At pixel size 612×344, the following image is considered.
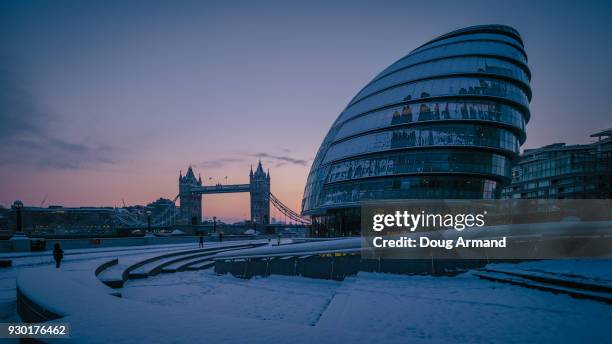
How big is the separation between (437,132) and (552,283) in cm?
2922

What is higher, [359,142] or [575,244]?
[359,142]

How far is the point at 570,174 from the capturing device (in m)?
95.8

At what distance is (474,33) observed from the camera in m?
48.0

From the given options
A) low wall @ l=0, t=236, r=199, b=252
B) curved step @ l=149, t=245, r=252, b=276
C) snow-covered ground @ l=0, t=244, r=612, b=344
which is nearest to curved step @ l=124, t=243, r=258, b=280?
curved step @ l=149, t=245, r=252, b=276

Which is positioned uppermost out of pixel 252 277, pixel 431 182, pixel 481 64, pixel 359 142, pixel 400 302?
pixel 481 64

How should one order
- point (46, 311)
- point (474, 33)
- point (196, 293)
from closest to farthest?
point (46, 311)
point (196, 293)
point (474, 33)

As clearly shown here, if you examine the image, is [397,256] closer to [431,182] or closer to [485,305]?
[485,305]

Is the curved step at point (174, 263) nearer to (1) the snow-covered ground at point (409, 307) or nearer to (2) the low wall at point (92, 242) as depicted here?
(1) the snow-covered ground at point (409, 307)

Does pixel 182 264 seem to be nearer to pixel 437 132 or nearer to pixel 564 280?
pixel 564 280

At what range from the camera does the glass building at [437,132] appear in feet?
128

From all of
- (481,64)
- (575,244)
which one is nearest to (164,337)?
(575,244)

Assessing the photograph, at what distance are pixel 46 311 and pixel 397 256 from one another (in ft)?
46.1

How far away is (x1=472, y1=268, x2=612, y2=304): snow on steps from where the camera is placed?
34.8 ft

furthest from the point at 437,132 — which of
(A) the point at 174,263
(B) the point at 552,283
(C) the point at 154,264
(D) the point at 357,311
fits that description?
(D) the point at 357,311
